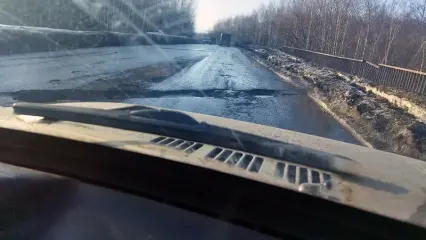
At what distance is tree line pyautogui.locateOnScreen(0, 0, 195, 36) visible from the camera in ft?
124

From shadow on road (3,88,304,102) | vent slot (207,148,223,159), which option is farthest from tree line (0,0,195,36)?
vent slot (207,148,223,159)

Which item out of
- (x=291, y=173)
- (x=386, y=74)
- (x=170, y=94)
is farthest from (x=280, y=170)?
(x=386, y=74)

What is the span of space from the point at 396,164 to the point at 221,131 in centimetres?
112

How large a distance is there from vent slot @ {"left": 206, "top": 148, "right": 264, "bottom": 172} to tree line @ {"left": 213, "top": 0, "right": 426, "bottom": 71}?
2459cm

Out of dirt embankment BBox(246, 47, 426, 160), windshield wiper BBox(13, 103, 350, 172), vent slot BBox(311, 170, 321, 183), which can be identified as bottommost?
dirt embankment BBox(246, 47, 426, 160)

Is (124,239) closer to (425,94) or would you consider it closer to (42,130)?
(42,130)

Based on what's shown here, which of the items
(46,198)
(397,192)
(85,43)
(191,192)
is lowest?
(85,43)

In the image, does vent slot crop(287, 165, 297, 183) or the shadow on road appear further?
the shadow on road

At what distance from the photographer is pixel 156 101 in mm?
10461

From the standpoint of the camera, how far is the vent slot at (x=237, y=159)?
1.92m

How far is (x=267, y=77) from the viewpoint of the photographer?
22047 millimetres

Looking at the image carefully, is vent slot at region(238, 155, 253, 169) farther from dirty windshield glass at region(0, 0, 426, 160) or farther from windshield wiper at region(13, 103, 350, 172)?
dirty windshield glass at region(0, 0, 426, 160)

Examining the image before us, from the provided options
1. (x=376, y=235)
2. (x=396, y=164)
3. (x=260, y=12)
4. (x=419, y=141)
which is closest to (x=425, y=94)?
(x=419, y=141)

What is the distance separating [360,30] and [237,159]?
128 ft
